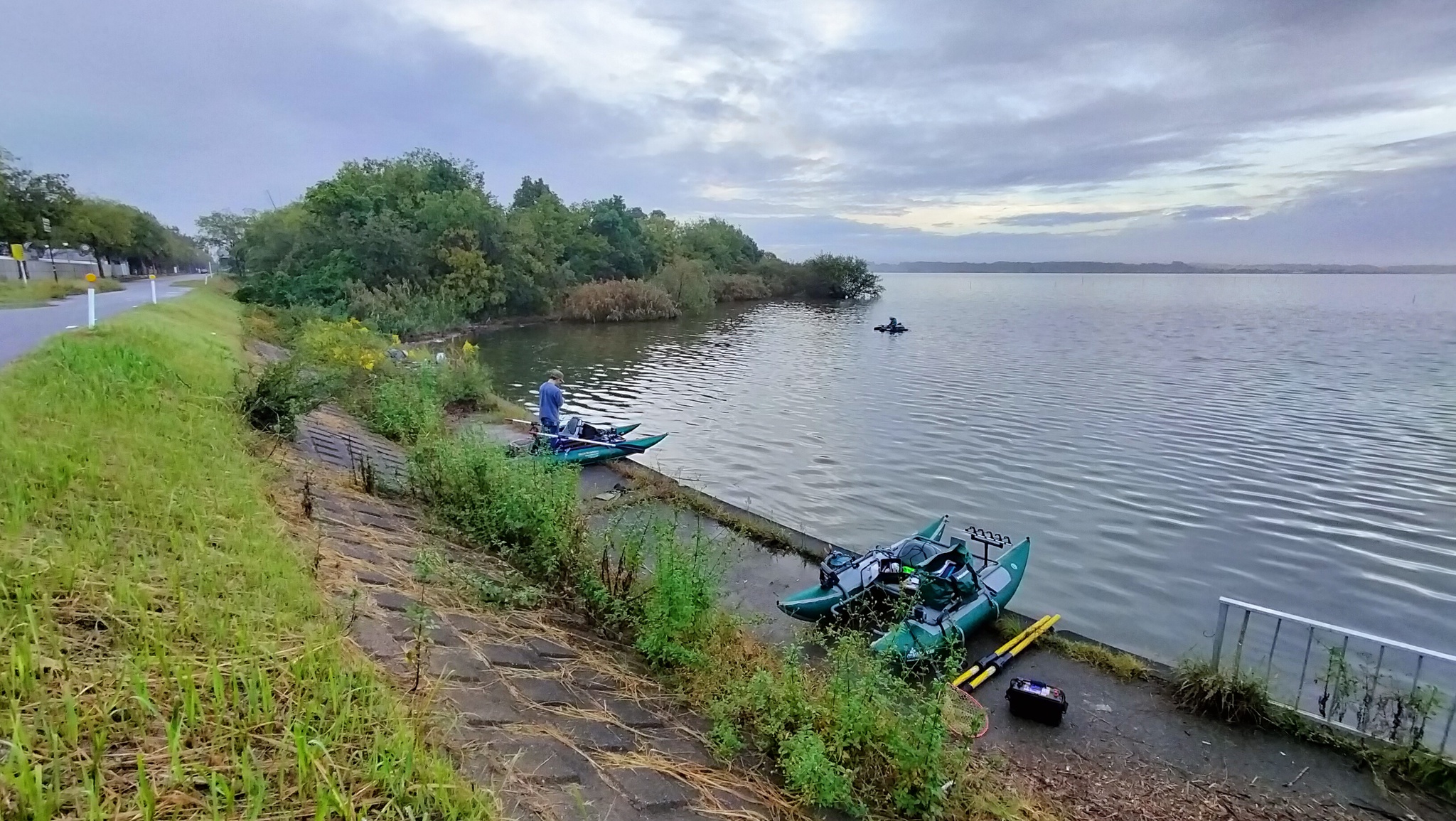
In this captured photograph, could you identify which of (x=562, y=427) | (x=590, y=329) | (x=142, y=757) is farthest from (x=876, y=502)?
(x=590, y=329)

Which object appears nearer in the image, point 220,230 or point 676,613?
point 676,613

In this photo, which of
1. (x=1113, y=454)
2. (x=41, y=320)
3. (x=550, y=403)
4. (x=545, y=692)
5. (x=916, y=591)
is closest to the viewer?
(x=545, y=692)

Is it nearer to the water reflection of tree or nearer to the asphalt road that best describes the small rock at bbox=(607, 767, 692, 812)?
the asphalt road

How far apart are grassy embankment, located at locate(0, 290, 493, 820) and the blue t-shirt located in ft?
31.5

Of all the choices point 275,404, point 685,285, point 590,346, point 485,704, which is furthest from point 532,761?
point 685,285

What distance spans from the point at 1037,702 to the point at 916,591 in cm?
154

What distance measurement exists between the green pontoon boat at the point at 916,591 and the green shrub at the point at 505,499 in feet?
9.81

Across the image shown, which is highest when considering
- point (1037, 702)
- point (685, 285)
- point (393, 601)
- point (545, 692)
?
point (685, 285)

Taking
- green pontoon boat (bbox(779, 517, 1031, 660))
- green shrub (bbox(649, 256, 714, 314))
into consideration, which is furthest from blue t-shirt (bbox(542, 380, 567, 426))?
green shrub (bbox(649, 256, 714, 314))

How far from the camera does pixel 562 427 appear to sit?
47.5 ft

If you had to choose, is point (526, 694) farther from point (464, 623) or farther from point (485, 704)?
point (464, 623)

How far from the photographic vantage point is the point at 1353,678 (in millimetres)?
6379

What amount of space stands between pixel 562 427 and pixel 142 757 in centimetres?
1244

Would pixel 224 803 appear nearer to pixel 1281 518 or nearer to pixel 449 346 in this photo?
pixel 1281 518
